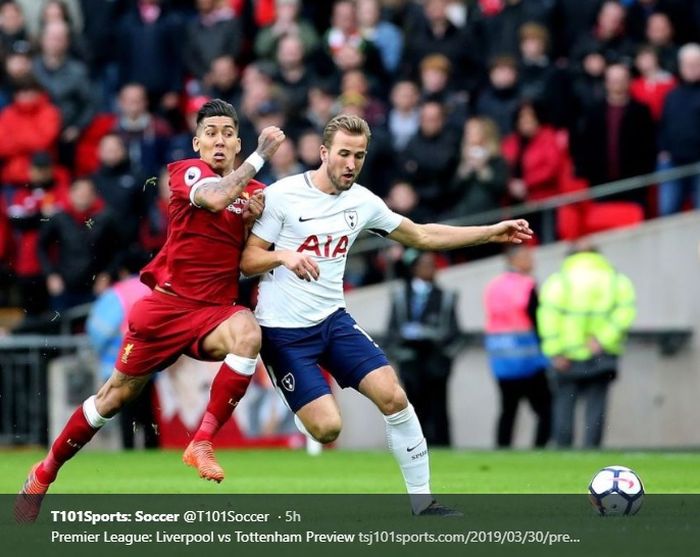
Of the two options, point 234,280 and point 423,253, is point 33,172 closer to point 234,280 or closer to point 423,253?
point 423,253

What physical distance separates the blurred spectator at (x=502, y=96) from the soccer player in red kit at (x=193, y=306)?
30.7ft

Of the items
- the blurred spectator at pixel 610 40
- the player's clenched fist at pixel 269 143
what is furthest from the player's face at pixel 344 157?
the blurred spectator at pixel 610 40

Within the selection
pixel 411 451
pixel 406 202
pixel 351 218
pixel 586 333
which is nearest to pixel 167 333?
pixel 351 218

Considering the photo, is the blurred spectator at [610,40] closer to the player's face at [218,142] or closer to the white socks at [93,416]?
the player's face at [218,142]

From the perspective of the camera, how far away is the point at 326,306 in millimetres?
10969

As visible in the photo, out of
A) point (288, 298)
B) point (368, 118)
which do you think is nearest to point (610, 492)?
point (288, 298)

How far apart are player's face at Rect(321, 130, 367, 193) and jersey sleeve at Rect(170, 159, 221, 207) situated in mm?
676

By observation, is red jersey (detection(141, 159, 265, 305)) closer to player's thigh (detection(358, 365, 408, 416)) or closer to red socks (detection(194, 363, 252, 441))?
red socks (detection(194, 363, 252, 441))

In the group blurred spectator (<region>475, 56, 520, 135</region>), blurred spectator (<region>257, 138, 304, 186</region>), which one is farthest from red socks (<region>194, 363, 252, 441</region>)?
blurred spectator (<region>475, 56, 520, 135</region>)

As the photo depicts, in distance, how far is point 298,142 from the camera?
66.8ft

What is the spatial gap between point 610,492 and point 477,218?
31.2 feet

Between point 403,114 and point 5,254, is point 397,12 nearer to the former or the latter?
point 403,114

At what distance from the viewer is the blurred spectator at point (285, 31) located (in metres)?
21.9

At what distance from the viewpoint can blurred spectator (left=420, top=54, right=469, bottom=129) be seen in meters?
20.3
